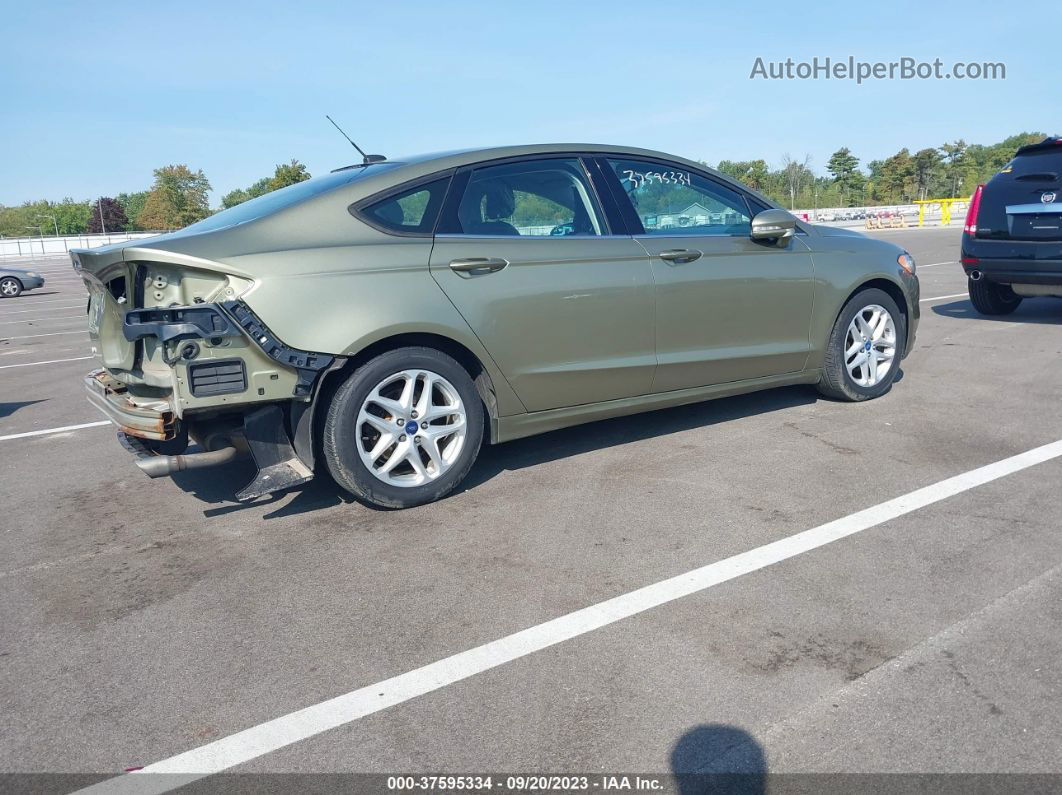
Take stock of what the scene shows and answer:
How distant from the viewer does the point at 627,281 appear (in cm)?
468

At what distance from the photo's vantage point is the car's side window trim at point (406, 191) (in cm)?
412

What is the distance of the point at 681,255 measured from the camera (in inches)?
193

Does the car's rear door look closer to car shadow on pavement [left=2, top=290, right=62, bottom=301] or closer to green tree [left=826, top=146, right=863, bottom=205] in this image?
car shadow on pavement [left=2, top=290, right=62, bottom=301]

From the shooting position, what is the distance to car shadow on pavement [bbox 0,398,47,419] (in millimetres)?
7000

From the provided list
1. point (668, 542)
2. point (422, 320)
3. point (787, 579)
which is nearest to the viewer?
point (787, 579)

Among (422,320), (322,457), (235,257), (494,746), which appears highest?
(235,257)

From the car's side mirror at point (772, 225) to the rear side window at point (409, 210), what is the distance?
1938 millimetres

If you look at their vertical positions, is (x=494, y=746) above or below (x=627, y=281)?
below

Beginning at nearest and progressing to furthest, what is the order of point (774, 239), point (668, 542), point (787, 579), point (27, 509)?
1. point (787, 579)
2. point (668, 542)
3. point (27, 509)
4. point (774, 239)

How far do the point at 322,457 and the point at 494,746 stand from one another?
2.19 metres

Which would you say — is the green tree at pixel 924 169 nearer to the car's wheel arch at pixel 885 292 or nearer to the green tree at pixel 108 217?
the car's wheel arch at pixel 885 292

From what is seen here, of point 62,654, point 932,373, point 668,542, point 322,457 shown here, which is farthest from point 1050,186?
point 62,654

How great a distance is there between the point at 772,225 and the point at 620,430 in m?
1.52

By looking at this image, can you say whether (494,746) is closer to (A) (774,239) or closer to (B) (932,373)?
(A) (774,239)
